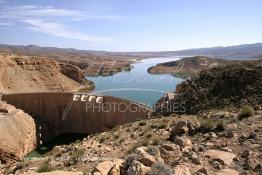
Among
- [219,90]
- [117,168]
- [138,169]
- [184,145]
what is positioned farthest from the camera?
[219,90]

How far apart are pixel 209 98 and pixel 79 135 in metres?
20.3

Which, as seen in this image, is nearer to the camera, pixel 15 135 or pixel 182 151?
pixel 182 151

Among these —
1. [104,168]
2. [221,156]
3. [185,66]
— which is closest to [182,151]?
[221,156]

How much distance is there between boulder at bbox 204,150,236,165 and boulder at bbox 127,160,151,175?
183 centimetres

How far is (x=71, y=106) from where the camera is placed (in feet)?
119

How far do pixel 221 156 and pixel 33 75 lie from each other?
161ft

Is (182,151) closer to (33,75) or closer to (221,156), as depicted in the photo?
(221,156)

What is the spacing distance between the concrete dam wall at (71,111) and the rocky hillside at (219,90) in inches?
394

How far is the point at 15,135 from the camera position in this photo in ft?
95.0

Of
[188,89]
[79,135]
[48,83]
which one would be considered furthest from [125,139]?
[48,83]

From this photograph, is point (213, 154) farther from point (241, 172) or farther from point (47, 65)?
point (47, 65)

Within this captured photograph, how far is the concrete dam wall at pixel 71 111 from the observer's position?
103ft

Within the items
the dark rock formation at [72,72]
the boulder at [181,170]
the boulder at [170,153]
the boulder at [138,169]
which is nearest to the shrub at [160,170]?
the boulder at [138,169]

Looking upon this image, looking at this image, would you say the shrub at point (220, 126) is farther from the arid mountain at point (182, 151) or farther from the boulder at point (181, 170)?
the boulder at point (181, 170)
